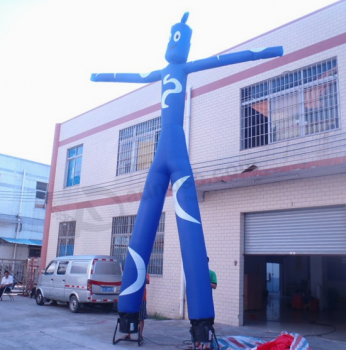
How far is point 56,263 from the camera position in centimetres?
1534

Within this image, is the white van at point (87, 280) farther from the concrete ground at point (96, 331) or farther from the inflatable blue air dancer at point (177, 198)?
the inflatable blue air dancer at point (177, 198)

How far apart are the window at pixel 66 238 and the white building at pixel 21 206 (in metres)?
11.4

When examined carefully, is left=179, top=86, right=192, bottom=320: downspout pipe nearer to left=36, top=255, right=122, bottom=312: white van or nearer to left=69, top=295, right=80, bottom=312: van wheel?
left=36, top=255, right=122, bottom=312: white van

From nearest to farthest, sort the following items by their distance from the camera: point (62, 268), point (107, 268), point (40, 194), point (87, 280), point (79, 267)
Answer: point (87, 280) < point (107, 268) < point (79, 267) < point (62, 268) < point (40, 194)

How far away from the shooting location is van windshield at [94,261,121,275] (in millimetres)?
13641

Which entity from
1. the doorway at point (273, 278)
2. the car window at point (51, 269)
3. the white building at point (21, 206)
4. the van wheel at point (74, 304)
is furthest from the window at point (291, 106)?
the white building at point (21, 206)

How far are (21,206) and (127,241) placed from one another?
61.3ft

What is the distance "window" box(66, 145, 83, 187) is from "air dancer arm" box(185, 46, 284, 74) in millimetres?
10816

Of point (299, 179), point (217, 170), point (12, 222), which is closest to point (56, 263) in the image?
point (217, 170)

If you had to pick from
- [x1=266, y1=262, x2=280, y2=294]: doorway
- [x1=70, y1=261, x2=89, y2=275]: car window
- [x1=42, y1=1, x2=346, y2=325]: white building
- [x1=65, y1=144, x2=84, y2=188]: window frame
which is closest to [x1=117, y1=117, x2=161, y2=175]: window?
[x1=42, y1=1, x2=346, y2=325]: white building

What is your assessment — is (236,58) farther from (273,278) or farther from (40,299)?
(273,278)

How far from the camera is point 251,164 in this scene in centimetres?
1181

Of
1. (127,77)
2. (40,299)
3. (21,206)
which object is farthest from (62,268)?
(21,206)

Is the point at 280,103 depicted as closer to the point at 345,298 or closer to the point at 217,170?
the point at 217,170
